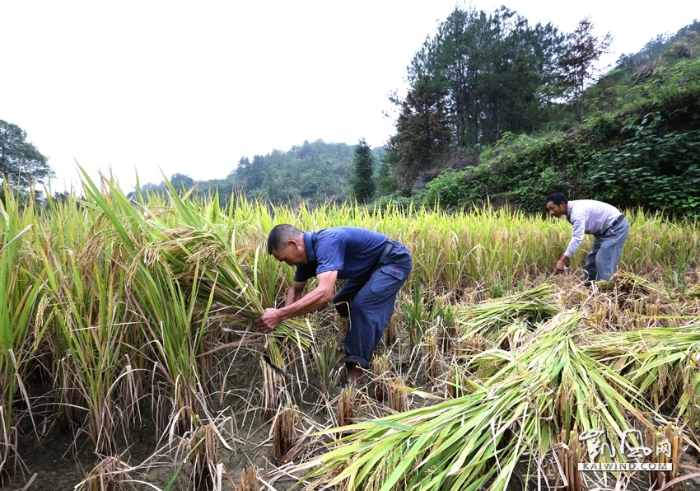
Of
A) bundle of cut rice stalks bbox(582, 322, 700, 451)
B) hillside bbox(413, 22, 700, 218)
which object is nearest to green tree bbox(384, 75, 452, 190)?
hillside bbox(413, 22, 700, 218)

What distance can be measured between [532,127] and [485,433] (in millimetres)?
23632

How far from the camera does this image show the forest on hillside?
7055 mm

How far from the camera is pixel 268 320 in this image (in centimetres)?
171

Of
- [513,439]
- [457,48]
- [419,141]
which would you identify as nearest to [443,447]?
[513,439]

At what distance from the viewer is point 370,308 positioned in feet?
6.80

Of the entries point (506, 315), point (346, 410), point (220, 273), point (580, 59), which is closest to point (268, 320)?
point (220, 273)

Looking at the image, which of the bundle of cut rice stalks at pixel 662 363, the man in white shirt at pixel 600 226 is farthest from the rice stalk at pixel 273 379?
the man in white shirt at pixel 600 226

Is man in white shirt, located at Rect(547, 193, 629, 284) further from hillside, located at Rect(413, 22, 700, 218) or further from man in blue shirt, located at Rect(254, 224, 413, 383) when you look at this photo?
hillside, located at Rect(413, 22, 700, 218)

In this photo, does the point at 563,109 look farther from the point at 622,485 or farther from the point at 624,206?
the point at 622,485

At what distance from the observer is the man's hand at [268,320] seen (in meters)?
1.71

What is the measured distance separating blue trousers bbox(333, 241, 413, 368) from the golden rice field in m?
0.14

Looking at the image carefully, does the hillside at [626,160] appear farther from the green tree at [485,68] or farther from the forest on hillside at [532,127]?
the green tree at [485,68]

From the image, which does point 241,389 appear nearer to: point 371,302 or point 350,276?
point 371,302

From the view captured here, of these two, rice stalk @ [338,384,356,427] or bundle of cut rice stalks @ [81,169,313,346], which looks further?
rice stalk @ [338,384,356,427]
